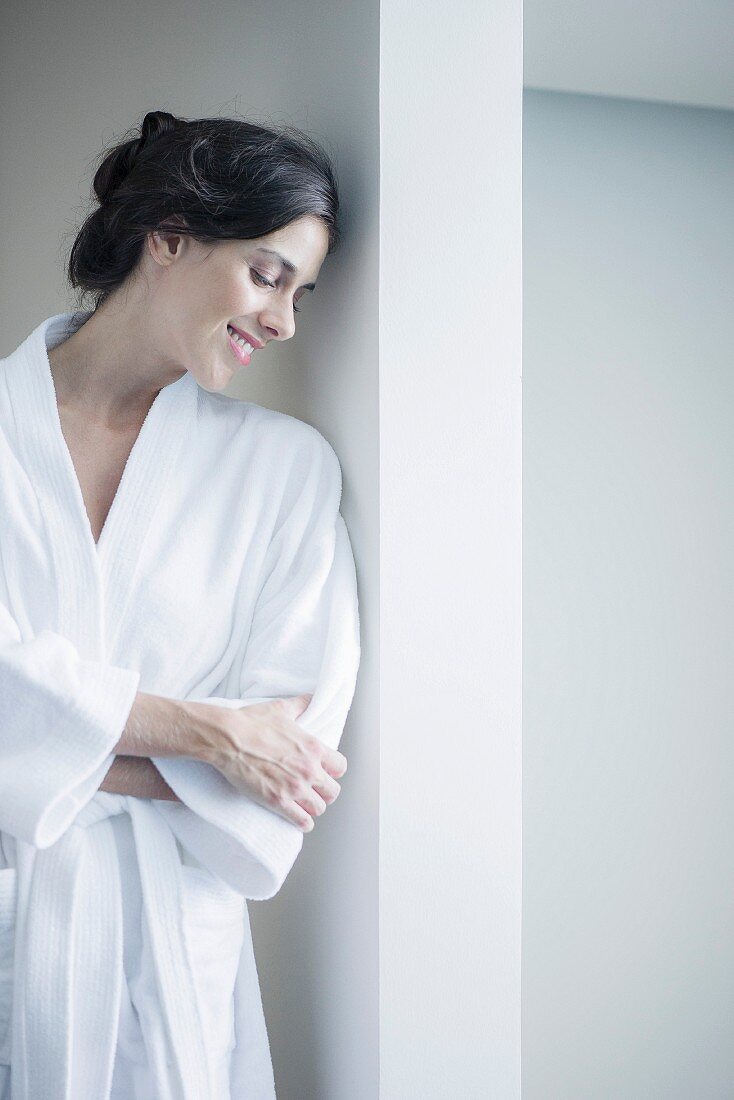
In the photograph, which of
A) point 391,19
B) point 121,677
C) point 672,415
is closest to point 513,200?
point 391,19

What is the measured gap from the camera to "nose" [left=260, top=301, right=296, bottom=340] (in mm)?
1219

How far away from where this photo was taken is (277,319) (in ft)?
4.01

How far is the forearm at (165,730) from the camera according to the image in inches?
41.9

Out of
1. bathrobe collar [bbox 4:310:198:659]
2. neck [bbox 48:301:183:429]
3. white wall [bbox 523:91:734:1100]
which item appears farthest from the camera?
white wall [bbox 523:91:734:1100]

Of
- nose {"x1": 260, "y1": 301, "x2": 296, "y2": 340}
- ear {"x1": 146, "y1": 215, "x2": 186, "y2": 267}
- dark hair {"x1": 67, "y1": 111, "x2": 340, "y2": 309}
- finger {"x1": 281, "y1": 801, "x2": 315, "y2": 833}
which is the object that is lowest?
finger {"x1": 281, "y1": 801, "x2": 315, "y2": 833}

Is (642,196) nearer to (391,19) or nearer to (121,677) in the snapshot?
(391,19)

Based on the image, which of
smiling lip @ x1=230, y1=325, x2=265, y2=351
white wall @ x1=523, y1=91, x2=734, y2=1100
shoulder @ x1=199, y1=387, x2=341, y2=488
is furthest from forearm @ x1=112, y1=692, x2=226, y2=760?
white wall @ x1=523, y1=91, x2=734, y2=1100

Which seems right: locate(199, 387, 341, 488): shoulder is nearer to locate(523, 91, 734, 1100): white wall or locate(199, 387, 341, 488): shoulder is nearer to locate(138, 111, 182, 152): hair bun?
locate(138, 111, 182, 152): hair bun

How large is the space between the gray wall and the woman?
0.06m

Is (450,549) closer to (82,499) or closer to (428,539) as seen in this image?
(428,539)

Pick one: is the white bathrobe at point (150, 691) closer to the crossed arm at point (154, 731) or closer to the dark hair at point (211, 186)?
the crossed arm at point (154, 731)

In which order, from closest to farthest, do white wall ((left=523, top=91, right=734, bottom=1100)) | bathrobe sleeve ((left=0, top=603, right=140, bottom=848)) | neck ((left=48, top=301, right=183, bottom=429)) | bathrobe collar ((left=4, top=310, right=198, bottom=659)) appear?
bathrobe sleeve ((left=0, top=603, right=140, bottom=848)) < bathrobe collar ((left=4, top=310, right=198, bottom=659)) < neck ((left=48, top=301, right=183, bottom=429)) < white wall ((left=523, top=91, right=734, bottom=1100))

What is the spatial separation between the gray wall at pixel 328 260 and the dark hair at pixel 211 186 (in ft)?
0.28

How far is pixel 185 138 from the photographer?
4.00 ft
